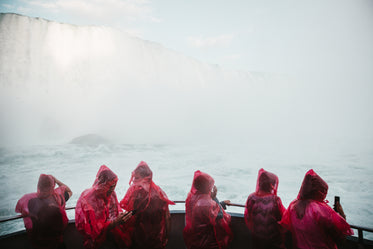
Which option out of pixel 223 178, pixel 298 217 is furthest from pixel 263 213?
pixel 223 178

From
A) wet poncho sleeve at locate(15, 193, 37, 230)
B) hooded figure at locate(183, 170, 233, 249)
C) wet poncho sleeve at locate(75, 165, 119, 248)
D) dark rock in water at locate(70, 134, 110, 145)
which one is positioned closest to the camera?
wet poncho sleeve at locate(75, 165, 119, 248)

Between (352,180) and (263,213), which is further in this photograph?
(352,180)

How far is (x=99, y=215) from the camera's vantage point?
1702mm

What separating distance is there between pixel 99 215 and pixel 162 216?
0.50 metres

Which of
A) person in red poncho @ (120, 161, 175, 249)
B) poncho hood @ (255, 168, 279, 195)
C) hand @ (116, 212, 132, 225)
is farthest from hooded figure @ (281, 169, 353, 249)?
hand @ (116, 212, 132, 225)

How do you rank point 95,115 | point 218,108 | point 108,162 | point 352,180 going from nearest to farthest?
point 352,180 < point 108,162 < point 95,115 < point 218,108

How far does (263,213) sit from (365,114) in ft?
148

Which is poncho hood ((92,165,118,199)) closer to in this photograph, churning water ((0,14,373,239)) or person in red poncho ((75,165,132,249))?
person in red poncho ((75,165,132,249))

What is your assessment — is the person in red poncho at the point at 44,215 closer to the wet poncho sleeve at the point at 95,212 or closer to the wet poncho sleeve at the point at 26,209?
the wet poncho sleeve at the point at 26,209

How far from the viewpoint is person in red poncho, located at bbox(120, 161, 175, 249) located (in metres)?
1.83

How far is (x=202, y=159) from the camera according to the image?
68.6ft

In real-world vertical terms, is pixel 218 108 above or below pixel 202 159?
above

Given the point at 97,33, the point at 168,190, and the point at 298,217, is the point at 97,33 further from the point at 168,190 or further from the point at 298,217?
the point at 298,217

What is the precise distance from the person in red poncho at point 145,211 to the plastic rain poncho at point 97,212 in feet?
0.43
